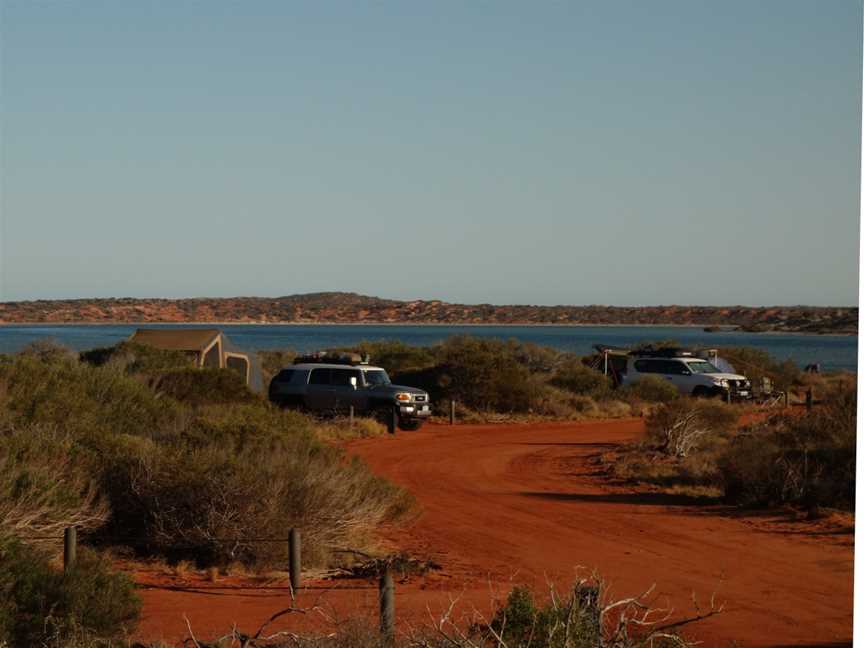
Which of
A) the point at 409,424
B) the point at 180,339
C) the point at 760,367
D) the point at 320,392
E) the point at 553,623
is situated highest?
the point at 180,339

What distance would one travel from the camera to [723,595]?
10953 mm

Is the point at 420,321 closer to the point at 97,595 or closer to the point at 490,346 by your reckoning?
the point at 490,346

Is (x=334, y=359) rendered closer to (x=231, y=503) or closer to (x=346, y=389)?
(x=346, y=389)

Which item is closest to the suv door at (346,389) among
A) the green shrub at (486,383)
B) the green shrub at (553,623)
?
the green shrub at (486,383)

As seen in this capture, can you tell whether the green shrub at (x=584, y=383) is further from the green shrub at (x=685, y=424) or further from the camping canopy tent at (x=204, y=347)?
the green shrub at (x=685, y=424)

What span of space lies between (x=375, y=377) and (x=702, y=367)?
1227 centimetres

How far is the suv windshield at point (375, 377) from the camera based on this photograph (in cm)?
2812

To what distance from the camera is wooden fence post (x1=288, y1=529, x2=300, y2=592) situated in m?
10.7

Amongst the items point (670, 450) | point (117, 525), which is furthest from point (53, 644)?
point (670, 450)

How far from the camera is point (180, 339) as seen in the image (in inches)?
1296

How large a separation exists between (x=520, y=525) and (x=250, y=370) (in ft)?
68.4

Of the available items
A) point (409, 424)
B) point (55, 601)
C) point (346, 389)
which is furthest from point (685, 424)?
point (55, 601)

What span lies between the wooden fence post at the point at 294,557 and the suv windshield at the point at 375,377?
1705cm

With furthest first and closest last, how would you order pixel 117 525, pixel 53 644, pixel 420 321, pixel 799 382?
pixel 420 321, pixel 799 382, pixel 117 525, pixel 53 644
